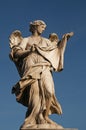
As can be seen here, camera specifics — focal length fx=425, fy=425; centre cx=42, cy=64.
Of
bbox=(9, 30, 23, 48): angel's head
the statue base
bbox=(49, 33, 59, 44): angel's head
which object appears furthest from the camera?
bbox=(49, 33, 59, 44): angel's head

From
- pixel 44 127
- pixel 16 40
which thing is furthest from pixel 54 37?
pixel 44 127

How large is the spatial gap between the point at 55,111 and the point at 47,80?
3.56 ft

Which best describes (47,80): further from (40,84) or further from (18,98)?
(18,98)

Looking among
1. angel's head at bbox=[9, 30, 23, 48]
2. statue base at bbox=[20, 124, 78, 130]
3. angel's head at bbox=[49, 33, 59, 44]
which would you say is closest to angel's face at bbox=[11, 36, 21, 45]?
angel's head at bbox=[9, 30, 23, 48]

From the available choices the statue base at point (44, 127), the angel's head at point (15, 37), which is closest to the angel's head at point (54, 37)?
the angel's head at point (15, 37)

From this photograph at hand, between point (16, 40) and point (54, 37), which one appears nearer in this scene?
point (16, 40)

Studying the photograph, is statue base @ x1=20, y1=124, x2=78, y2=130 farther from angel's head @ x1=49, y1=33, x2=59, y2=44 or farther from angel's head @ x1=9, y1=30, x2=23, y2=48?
angel's head @ x1=49, y1=33, x2=59, y2=44

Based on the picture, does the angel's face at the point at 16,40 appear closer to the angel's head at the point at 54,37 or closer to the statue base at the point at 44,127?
the angel's head at the point at 54,37

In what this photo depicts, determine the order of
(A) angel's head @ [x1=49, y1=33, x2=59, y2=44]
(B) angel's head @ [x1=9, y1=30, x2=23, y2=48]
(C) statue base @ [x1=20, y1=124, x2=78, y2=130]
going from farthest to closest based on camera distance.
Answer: (A) angel's head @ [x1=49, y1=33, x2=59, y2=44]
(B) angel's head @ [x1=9, y1=30, x2=23, y2=48]
(C) statue base @ [x1=20, y1=124, x2=78, y2=130]

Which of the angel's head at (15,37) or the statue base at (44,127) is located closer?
the statue base at (44,127)

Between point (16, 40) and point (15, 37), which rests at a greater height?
point (15, 37)

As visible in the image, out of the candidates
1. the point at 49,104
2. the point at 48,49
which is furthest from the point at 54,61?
the point at 49,104

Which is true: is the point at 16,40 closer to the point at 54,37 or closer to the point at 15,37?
the point at 15,37

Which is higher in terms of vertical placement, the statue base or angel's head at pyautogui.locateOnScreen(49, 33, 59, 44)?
angel's head at pyautogui.locateOnScreen(49, 33, 59, 44)
